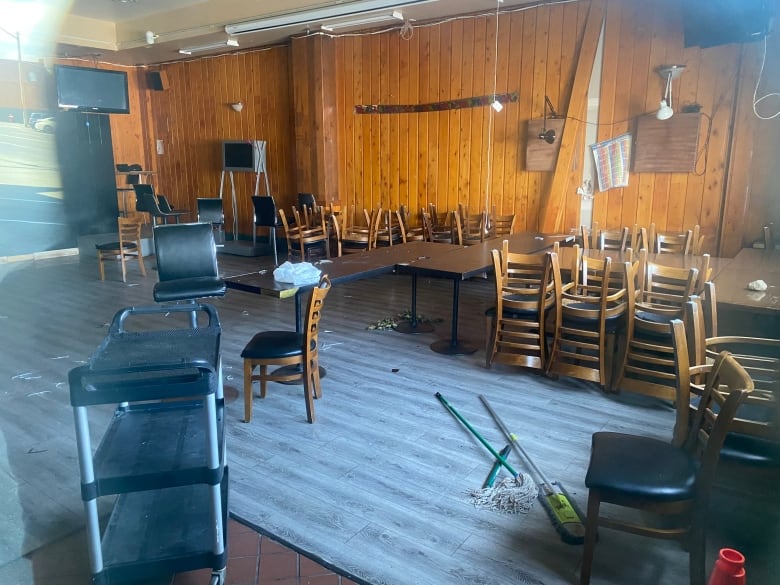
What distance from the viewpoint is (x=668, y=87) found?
616cm

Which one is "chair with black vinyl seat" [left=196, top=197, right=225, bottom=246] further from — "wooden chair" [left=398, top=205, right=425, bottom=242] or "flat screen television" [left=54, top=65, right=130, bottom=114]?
"wooden chair" [left=398, top=205, right=425, bottom=242]

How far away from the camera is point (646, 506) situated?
196cm

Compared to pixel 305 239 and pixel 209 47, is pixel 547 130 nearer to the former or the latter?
pixel 305 239

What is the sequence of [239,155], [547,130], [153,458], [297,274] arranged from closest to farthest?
[153,458] → [297,274] → [547,130] → [239,155]

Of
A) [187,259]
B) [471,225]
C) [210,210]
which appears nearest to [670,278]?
[187,259]

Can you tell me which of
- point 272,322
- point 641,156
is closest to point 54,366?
point 272,322

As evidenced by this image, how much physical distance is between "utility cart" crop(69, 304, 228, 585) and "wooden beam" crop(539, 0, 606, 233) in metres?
5.59

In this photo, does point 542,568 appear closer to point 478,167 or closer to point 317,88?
point 478,167

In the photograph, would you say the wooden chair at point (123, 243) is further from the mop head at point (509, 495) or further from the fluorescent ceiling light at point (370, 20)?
the mop head at point (509, 495)

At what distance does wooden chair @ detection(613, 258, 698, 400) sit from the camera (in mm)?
3561

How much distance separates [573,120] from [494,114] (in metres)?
1.06

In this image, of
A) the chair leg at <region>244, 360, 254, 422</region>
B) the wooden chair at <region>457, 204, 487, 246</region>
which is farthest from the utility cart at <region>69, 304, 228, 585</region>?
the wooden chair at <region>457, 204, 487, 246</region>

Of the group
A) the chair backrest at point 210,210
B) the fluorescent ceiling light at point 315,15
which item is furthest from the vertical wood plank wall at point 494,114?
the chair backrest at point 210,210

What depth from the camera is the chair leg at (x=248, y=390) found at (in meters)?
3.41
